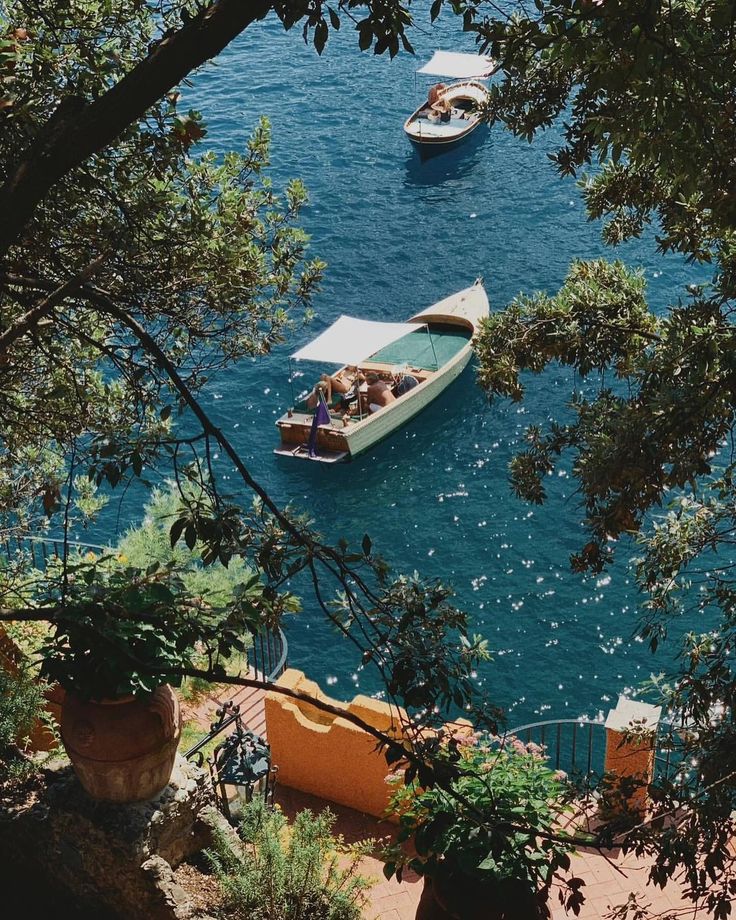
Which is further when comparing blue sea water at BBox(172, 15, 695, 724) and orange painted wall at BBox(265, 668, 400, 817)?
blue sea water at BBox(172, 15, 695, 724)

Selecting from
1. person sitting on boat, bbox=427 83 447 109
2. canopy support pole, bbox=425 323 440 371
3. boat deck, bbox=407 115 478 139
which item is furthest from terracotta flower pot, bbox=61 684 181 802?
person sitting on boat, bbox=427 83 447 109

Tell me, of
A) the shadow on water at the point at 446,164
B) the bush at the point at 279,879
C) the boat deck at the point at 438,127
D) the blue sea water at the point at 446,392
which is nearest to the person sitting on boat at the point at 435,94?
the boat deck at the point at 438,127

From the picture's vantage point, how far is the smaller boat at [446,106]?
1220 inches

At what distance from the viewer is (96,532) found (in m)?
19.2

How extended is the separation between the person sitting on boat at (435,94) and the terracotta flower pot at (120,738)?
2820 centimetres

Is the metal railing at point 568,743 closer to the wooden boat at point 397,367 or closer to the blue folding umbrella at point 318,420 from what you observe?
the wooden boat at point 397,367

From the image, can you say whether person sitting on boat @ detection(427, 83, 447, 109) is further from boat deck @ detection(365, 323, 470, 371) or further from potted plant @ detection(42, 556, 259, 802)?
potted plant @ detection(42, 556, 259, 802)

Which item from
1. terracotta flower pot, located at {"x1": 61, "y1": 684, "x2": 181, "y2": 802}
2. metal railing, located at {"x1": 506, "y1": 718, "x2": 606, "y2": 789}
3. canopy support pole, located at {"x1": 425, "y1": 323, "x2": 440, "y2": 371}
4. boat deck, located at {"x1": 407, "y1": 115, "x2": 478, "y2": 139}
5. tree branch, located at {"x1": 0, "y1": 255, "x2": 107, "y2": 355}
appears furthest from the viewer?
boat deck, located at {"x1": 407, "y1": 115, "x2": 478, "y2": 139}

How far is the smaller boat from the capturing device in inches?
1220

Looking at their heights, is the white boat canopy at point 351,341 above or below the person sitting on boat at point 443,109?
below

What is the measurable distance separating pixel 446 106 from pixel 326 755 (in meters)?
25.2

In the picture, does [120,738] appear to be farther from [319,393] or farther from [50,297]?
[319,393]

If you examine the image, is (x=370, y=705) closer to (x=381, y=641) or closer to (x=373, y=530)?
(x=381, y=641)

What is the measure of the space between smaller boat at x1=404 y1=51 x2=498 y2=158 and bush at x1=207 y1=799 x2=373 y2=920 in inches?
1030
